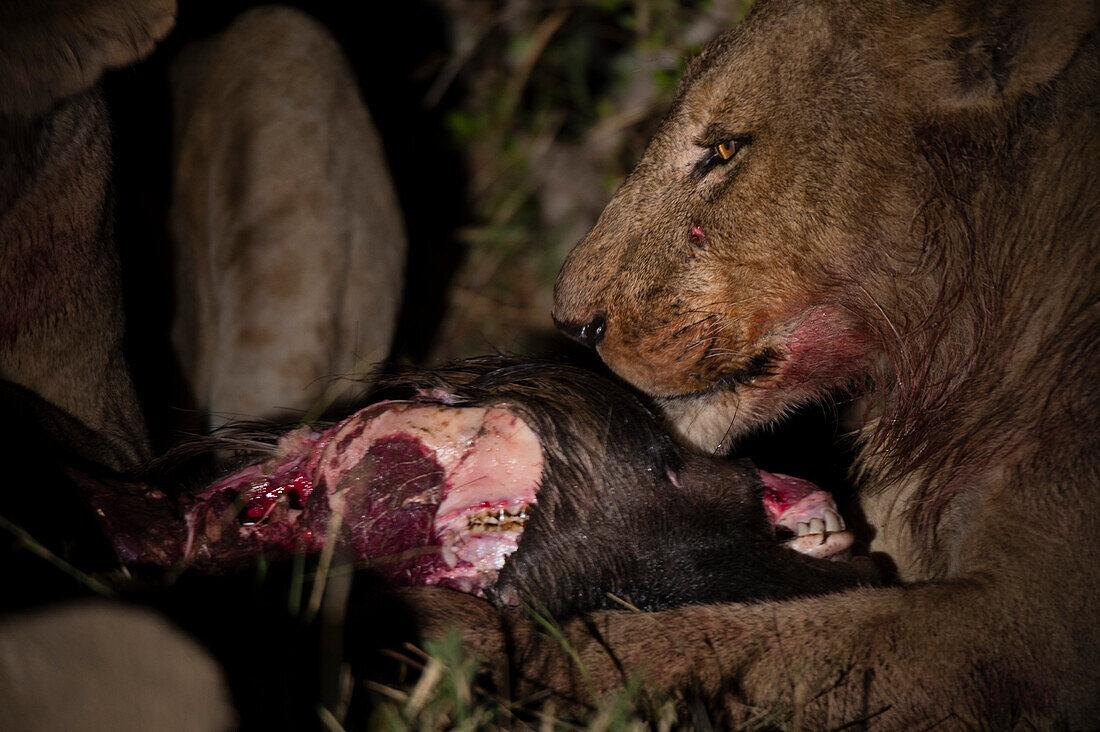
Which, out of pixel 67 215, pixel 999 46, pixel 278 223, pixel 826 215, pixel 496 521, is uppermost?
pixel 999 46

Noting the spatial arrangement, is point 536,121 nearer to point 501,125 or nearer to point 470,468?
point 501,125

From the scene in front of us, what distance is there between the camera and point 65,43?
6.29 ft

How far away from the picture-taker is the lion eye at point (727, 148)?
2.08 m

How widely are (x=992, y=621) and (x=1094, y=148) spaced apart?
899 mm

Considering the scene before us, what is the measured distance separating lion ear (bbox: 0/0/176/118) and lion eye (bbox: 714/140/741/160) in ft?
3.98

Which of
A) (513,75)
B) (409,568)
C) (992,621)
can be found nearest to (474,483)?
(409,568)

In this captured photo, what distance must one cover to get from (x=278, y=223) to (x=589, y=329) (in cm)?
127

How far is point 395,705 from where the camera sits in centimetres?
149

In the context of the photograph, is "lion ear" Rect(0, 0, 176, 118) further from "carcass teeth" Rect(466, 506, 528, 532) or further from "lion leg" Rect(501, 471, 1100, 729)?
"lion leg" Rect(501, 471, 1100, 729)

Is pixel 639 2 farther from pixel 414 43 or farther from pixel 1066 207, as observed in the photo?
pixel 1066 207

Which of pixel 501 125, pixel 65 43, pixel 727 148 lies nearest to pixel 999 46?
pixel 727 148

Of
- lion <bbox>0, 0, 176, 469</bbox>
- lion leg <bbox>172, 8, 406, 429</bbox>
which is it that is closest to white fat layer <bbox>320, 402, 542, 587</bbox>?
lion <bbox>0, 0, 176, 469</bbox>

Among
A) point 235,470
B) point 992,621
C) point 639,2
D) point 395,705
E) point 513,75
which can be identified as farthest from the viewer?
point 513,75

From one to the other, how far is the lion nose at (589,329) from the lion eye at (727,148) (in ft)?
1.44
